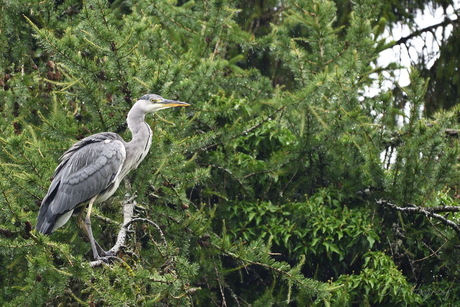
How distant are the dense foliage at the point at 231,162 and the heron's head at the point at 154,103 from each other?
99mm

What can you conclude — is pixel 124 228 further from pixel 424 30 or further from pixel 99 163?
pixel 424 30

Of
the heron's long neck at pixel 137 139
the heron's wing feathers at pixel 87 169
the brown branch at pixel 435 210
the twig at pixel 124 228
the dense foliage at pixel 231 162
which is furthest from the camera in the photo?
the brown branch at pixel 435 210

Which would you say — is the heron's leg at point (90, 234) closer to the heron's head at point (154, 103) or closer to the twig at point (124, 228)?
the twig at point (124, 228)

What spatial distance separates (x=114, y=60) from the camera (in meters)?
5.31

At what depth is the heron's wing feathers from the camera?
536 cm

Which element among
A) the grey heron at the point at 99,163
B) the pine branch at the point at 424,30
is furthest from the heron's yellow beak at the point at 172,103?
the pine branch at the point at 424,30

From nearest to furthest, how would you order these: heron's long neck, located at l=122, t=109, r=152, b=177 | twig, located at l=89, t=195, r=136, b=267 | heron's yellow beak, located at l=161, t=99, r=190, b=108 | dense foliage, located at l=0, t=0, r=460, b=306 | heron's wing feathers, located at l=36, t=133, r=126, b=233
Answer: twig, located at l=89, t=195, r=136, b=267 < dense foliage, located at l=0, t=0, r=460, b=306 < heron's wing feathers, located at l=36, t=133, r=126, b=233 < heron's long neck, located at l=122, t=109, r=152, b=177 < heron's yellow beak, located at l=161, t=99, r=190, b=108

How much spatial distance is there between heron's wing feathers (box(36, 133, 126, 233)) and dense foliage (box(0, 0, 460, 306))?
0.12 meters

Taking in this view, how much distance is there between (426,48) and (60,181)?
559 centimetres

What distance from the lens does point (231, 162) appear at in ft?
22.9

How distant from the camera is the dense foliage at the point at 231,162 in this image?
5.25 m

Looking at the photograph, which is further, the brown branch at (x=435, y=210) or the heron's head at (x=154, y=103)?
the brown branch at (x=435, y=210)

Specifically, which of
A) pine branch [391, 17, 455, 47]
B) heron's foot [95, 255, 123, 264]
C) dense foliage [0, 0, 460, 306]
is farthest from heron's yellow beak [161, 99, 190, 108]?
pine branch [391, 17, 455, 47]

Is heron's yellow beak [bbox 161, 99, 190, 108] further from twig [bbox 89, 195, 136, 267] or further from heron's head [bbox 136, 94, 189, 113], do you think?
twig [bbox 89, 195, 136, 267]
